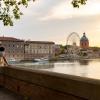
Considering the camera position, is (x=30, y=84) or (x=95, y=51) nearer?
(x=30, y=84)

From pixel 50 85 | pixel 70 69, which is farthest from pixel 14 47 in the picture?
pixel 50 85

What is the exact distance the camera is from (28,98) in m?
8.57

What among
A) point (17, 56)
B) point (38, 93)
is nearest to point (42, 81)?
point (38, 93)

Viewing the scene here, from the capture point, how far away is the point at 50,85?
7.31m

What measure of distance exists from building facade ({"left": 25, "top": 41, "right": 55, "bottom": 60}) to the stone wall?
148m

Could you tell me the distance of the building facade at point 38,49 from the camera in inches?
6388

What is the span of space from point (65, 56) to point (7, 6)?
134 meters

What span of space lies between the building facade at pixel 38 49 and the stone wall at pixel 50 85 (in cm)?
14811

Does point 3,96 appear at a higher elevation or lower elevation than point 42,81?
lower

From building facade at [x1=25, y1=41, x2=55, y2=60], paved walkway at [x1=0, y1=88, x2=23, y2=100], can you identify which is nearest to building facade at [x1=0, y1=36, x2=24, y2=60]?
building facade at [x1=25, y1=41, x2=55, y2=60]

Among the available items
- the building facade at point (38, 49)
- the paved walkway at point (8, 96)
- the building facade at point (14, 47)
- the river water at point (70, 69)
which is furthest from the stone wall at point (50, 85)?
the building facade at point (38, 49)

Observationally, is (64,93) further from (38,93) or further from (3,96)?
(3,96)

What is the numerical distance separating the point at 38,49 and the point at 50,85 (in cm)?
15943

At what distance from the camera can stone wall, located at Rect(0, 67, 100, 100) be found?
577 centimetres
